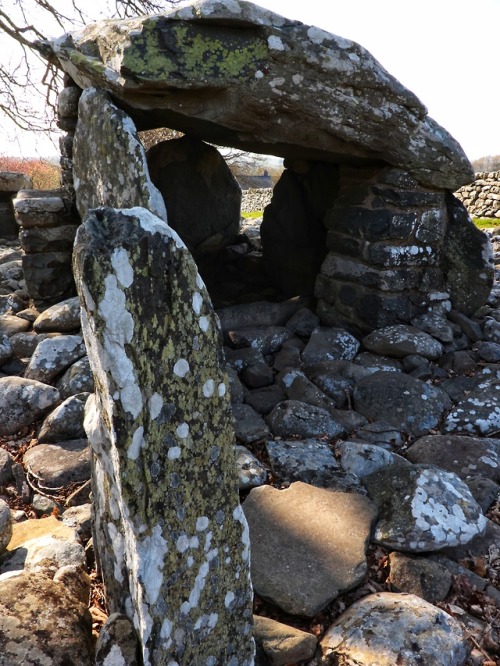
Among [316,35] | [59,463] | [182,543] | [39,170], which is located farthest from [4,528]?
[39,170]

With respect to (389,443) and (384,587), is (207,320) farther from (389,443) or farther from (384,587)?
(389,443)

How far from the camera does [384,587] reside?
7.55 ft

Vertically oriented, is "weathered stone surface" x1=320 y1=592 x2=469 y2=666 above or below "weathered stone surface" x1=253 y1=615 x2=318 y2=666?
above

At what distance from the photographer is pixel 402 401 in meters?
3.72

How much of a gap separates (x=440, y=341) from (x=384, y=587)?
270cm

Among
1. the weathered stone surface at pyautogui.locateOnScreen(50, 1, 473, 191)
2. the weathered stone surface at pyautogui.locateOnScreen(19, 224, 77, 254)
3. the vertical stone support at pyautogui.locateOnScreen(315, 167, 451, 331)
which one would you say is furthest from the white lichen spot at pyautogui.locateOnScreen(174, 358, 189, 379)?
the weathered stone surface at pyautogui.locateOnScreen(19, 224, 77, 254)

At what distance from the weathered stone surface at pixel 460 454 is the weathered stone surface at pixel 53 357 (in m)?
2.44

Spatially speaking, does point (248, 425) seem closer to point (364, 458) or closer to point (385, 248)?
point (364, 458)

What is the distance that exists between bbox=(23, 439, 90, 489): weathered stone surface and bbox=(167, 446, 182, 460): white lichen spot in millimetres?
1701

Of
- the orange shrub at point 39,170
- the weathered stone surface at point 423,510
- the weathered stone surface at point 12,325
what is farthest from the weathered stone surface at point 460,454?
the orange shrub at point 39,170

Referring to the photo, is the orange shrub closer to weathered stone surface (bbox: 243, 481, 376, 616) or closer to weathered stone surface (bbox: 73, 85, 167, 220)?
weathered stone surface (bbox: 73, 85, 167, 220)

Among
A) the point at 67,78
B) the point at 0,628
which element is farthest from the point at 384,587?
the point at 67,78

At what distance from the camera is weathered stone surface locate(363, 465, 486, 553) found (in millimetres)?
2441

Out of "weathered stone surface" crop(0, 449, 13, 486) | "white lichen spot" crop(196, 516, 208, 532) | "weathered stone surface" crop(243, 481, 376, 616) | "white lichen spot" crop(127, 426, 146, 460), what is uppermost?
"white lichen spot" crop(127, 426, 146, 460)
